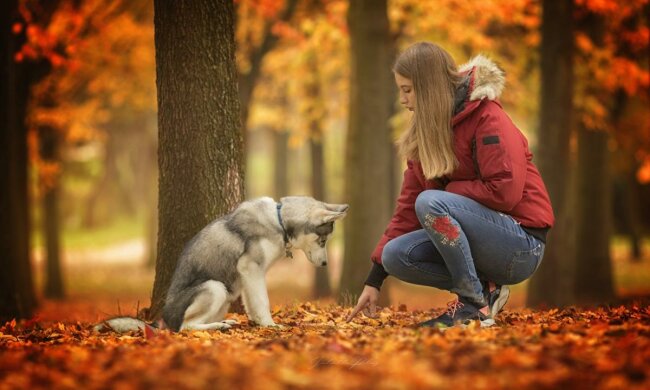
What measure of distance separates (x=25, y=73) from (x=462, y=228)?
11173mm

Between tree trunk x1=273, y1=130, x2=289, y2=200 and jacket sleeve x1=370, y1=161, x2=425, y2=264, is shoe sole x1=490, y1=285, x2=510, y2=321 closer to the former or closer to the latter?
jacket sleeve x1=370, y1=161, x2=425, y2=264

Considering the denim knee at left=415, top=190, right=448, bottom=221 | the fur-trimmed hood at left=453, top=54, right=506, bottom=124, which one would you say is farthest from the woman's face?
the denim knee at left=415, top=190, right=448, bottom=221

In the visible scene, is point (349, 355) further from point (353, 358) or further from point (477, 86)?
point (477, 86)

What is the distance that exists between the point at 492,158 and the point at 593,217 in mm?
11748

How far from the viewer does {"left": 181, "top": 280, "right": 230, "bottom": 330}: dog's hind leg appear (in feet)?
19.7

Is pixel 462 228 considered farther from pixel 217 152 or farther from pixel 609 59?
pixel 609 59

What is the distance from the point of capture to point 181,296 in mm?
6102

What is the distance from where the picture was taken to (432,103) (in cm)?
555

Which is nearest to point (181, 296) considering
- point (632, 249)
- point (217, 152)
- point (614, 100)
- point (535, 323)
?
point (217, 152)

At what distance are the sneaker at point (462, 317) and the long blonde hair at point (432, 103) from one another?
1.05 metres

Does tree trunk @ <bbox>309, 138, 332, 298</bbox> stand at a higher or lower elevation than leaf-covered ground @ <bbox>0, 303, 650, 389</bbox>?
higher

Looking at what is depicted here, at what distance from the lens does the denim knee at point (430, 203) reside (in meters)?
5.42

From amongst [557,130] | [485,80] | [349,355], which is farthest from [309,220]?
[557,130]

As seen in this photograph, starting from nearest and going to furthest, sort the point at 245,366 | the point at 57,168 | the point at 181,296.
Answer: the point at 245,366
the point at 181,296
the point at 57,168
